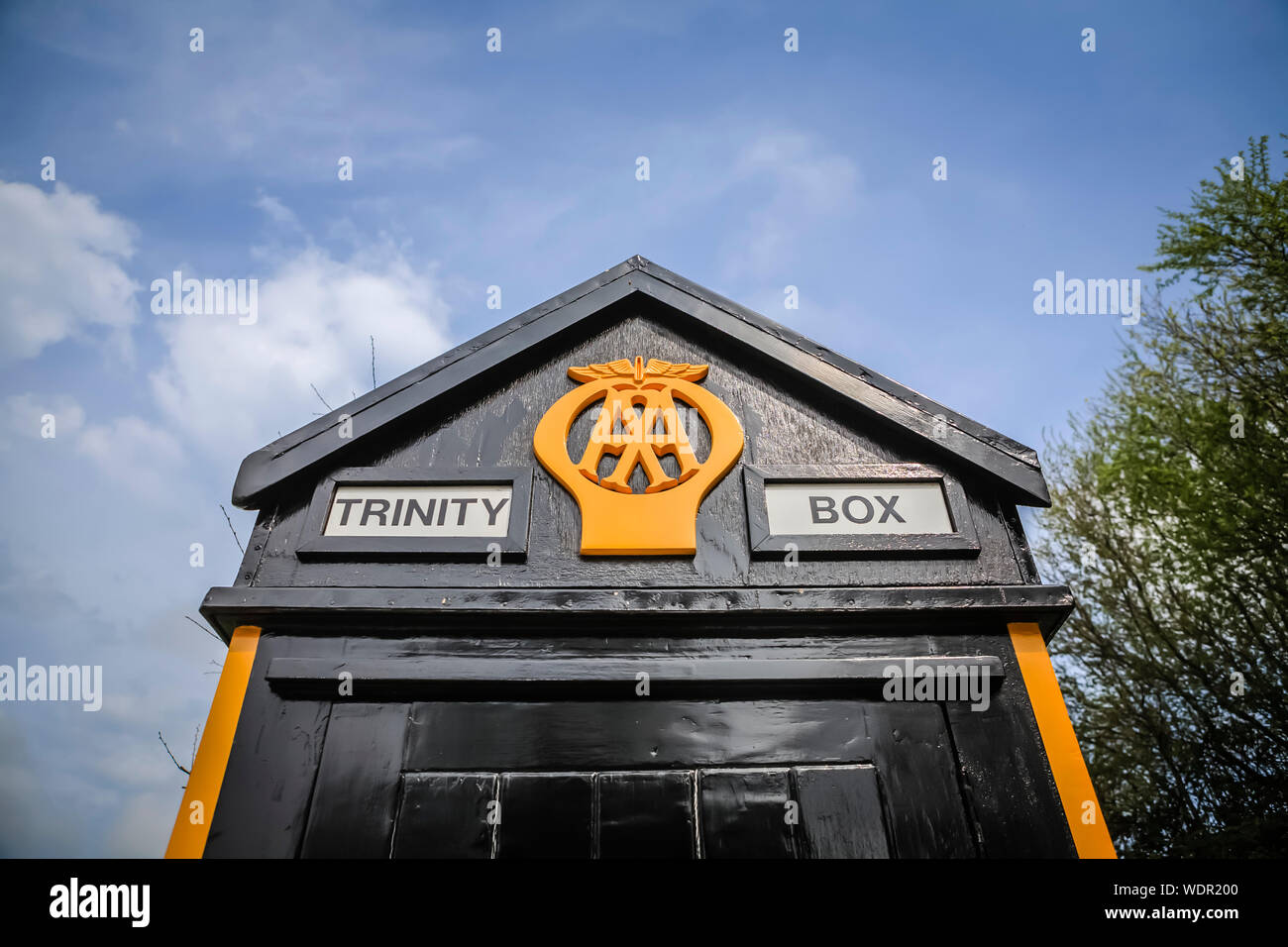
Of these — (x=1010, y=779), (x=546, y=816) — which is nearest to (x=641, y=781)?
(x=546, y=816)

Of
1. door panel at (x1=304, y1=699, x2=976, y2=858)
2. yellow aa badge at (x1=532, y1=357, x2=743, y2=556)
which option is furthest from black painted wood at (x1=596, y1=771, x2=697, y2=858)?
yellow aa badge at (x1=532, y1=357, x2=743, y2=556)

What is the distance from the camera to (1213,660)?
942 cm

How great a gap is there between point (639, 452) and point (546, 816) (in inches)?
70.2

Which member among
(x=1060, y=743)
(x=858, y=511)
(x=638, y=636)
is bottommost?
(x=1060, y=743)

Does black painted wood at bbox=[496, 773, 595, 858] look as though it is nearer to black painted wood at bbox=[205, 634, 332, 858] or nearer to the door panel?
the door panel

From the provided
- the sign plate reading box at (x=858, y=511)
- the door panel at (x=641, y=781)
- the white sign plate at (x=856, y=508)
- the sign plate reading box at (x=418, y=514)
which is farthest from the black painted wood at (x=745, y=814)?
the sign plate reading box at (x=418, y=514)

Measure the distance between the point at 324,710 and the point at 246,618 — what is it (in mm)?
586

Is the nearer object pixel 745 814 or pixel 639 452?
pixel 745 814

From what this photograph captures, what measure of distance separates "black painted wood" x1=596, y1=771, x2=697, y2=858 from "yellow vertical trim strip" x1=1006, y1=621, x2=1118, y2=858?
148cm

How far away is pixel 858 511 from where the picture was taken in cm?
350

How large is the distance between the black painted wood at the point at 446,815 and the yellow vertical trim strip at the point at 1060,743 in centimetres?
227

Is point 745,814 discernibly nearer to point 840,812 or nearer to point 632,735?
point 840,812

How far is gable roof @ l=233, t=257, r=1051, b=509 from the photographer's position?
3.58 m
